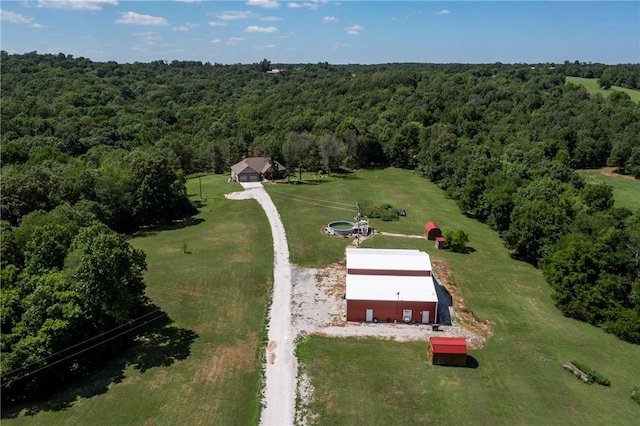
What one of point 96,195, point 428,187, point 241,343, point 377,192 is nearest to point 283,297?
point 241,343

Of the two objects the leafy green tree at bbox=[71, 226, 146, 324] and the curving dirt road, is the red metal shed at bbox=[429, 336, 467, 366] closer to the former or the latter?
the curving dirt road

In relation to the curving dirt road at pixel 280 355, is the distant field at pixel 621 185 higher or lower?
higher

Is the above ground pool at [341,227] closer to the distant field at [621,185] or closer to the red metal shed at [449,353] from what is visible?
the red metal shed at [449,353]

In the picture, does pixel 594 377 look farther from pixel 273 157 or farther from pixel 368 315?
pixel 273 157

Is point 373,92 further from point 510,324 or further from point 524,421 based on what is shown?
point 524,421

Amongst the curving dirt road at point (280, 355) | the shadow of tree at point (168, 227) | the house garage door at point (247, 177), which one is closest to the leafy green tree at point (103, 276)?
the curving dirt road at point (280, 355)

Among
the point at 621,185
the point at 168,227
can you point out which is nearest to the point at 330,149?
the point at 168,227
